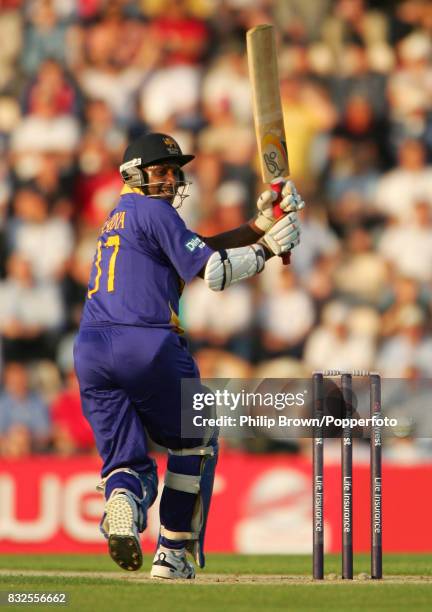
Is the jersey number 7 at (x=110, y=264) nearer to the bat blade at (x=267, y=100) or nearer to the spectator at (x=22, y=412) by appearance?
the bat blade at (x=267, y=100)

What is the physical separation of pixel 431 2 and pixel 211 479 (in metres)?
7.58

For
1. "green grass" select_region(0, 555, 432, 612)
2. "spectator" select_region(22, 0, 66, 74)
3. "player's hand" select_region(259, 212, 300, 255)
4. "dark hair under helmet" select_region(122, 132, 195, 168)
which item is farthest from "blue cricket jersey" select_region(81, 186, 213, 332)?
"spectator" select_region(22, 0, 66, 74)

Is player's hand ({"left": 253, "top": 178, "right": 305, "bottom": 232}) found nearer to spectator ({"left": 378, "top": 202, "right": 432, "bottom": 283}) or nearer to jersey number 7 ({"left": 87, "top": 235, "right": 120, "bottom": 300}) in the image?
jersey number 7 ({"left": 87, "top": 235, "right": 120, "bottom": 300})

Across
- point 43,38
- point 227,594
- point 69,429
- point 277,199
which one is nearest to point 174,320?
point 277,199

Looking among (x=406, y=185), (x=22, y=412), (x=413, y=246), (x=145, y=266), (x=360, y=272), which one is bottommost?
(x=22, y=412)

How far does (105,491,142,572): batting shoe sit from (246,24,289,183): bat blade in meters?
1.68

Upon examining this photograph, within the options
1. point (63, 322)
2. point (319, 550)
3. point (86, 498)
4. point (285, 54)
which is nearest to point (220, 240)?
point (319, 550)

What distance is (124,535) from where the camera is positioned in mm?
5645

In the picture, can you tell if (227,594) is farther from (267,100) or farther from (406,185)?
(406,185)

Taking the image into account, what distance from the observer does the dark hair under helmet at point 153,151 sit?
6.27 metres

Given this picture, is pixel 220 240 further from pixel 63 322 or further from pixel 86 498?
pixel 63 322

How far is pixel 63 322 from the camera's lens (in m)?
11.3

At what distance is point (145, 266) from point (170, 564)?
1341 mm

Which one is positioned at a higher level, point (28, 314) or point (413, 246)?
point (413, 246)
